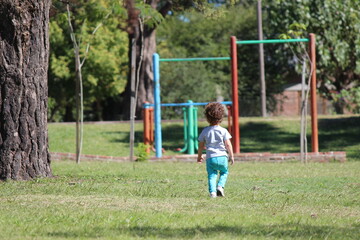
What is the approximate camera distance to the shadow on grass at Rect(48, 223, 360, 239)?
21.1 ft

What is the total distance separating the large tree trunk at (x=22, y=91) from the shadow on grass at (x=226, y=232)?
4.80 metres

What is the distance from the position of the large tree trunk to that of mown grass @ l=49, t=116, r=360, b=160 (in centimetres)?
1205

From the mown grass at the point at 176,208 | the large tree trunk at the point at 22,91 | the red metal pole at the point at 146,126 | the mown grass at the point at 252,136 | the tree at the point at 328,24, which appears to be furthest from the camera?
the tree at the point at 328,24

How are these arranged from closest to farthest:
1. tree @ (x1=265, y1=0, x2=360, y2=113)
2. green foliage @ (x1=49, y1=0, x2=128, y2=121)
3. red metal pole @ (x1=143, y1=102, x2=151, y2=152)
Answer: red metal pole @ (x1=143, y1=102, x2=151, y2=152), tree @ (x1=265, y1=0, x2=360, y2=113), green foliage @ (x1=49, y1=0, x2=128, y2=121)

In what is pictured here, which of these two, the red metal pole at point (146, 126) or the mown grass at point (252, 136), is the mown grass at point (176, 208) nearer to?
the red metal pole at point (146, 126)

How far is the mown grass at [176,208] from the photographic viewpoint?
664 cm

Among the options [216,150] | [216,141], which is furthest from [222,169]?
[216,141]

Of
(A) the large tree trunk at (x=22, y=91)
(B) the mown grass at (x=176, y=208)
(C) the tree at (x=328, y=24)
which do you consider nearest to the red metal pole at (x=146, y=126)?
(C) the tree at (x=328, y=24)

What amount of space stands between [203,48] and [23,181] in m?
→ 47.3

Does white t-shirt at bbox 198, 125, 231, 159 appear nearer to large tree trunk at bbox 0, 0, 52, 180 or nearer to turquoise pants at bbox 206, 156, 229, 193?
turquoise pants at bbox 206, 156, 229, 193

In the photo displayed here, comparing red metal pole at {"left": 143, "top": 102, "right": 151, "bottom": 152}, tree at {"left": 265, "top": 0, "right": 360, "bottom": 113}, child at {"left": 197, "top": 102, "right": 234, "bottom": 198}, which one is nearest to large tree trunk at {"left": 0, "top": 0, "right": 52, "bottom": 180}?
child at {"left": 197, "top": 102, "right": 234, "bottom": 198}

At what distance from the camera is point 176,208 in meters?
8.17

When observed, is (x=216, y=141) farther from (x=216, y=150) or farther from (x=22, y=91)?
(x=22, y=91)

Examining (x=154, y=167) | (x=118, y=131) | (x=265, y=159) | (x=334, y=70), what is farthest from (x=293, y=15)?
(x=154, y=167)
